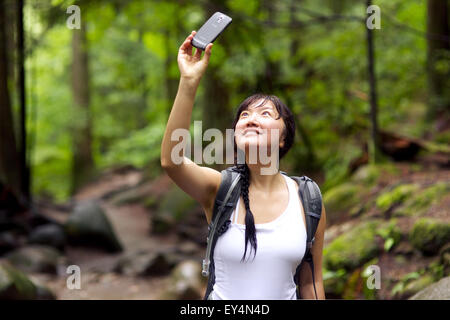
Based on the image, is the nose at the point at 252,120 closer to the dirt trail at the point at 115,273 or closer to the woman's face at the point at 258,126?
the woman's face at the point at 258,126

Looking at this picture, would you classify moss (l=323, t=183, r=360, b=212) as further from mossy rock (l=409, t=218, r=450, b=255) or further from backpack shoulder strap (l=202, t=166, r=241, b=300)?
backpack shoulder strap (l=202, t=166, r=241, b=300)

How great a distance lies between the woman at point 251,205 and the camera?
194 centimetres

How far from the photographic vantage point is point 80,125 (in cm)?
1777

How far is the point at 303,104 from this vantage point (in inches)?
417

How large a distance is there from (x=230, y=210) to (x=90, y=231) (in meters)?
8.19

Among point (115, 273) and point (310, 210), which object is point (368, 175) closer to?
point (115, 273)

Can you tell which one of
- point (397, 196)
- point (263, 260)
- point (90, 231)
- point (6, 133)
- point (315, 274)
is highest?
point (6, 133)

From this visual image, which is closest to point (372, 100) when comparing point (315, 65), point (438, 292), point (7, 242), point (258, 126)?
point (315, 65)

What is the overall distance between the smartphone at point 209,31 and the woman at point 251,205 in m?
0.04

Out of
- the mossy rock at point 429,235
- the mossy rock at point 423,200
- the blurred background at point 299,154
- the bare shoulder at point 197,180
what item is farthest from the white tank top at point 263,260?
the mossy rock at point 423,200

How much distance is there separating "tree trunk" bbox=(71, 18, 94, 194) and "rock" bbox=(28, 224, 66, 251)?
360 inches

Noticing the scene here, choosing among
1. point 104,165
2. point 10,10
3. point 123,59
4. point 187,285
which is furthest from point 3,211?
point 104,165
